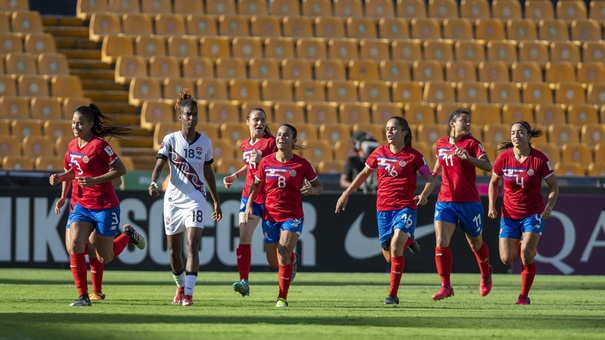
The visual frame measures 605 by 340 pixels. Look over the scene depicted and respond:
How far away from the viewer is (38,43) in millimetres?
25359

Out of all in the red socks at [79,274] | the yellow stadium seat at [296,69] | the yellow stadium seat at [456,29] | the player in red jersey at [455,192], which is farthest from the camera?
the yellow stadium seat at [456,29]

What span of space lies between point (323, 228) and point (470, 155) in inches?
227

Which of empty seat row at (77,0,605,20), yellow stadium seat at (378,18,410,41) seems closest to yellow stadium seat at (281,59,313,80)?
empty seat row at (77,0,605,20)

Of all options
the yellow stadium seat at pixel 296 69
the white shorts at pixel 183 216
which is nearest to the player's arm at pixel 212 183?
the white shorts at pixel 183 216

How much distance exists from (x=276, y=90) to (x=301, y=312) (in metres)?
14.6

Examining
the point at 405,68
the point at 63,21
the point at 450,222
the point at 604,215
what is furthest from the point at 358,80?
the point at 450,222

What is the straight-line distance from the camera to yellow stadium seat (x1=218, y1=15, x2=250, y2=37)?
26625 millimetres

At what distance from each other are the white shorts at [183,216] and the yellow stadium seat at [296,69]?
47.4ft

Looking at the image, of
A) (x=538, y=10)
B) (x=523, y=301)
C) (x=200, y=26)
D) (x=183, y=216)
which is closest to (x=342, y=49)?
(x=200, y=26)

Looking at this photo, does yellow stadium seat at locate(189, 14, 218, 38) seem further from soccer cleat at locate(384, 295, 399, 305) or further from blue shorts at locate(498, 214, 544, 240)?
soccer cleat at locate(384, 295, 399, 305)

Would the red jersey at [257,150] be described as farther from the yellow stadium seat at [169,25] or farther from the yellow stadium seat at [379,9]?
the yellow stadium seat at [379,9]

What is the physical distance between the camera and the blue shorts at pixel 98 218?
1126 cm

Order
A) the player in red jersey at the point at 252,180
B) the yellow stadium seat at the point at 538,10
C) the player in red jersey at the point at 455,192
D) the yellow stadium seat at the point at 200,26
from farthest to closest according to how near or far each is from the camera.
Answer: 1. the yellow stadium seat at the point at 538,10
2. the yellow stadium seat at the point at 200,26
3. the player in red jersey at the point at 455,192
4. the player in red jersey at the point at 252,180

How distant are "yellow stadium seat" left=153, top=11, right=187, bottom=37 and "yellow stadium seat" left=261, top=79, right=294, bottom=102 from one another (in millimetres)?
2714
